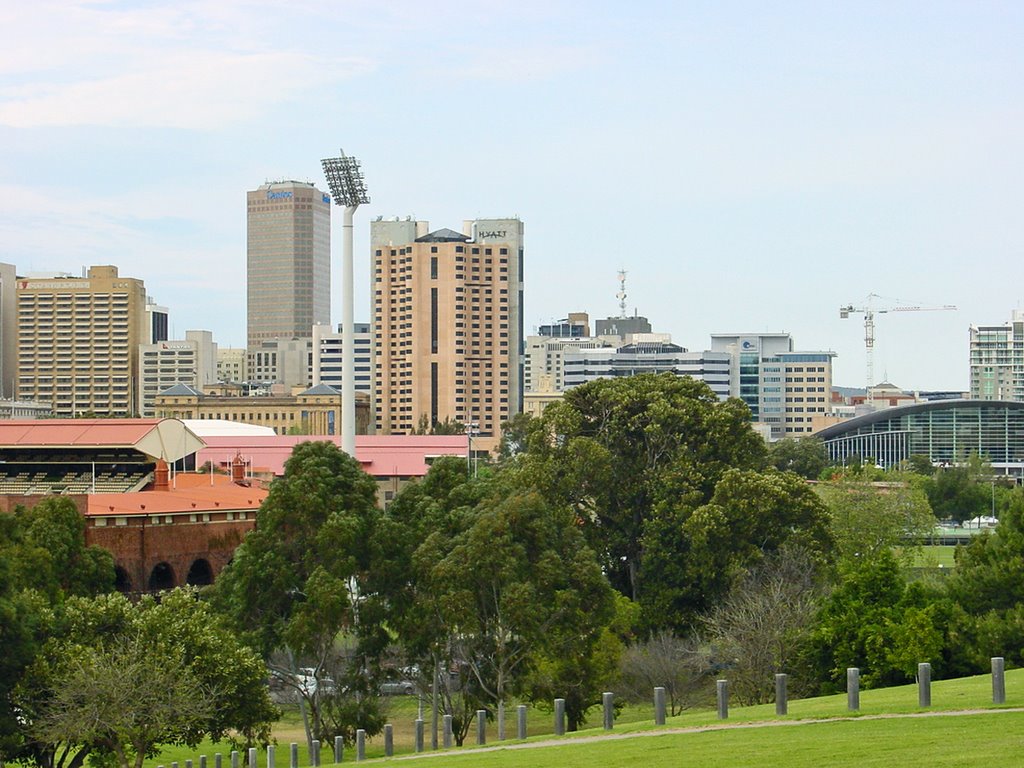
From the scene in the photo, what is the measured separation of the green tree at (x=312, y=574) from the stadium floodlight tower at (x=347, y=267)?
60.7 metres

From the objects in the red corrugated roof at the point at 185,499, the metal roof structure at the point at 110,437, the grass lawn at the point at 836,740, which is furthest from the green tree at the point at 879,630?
the metal roof structure at the point at 110,437

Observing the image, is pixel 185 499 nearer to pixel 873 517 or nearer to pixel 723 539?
pixel 723 539

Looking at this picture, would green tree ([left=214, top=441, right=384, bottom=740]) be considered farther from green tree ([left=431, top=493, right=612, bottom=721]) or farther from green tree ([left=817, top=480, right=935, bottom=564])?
green tree ([left=817, top=480, right=935, bottom=564])

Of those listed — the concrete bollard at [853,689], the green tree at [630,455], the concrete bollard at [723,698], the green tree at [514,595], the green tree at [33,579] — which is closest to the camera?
the concrete bollard at [853,689]

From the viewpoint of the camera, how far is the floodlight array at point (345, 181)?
123562 mm

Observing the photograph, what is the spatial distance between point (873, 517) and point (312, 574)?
46.8 metres

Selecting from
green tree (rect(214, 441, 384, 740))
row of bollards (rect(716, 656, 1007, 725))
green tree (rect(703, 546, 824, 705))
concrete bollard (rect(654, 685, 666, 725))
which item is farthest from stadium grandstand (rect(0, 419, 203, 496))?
row of bollards (rect(716, 656, 1007, 725))

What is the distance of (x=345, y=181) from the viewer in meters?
124

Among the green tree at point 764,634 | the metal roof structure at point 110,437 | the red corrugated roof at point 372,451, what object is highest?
the metal roof structure at point 110,437

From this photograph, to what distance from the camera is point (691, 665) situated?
56.6m

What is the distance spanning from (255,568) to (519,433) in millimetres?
99232

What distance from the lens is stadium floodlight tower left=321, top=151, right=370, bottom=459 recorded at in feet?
372

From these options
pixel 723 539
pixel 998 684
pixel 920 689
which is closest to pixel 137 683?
pixel 920 689

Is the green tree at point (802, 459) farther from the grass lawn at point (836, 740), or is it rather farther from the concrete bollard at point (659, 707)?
the concrete bollard at point (659, 707)
